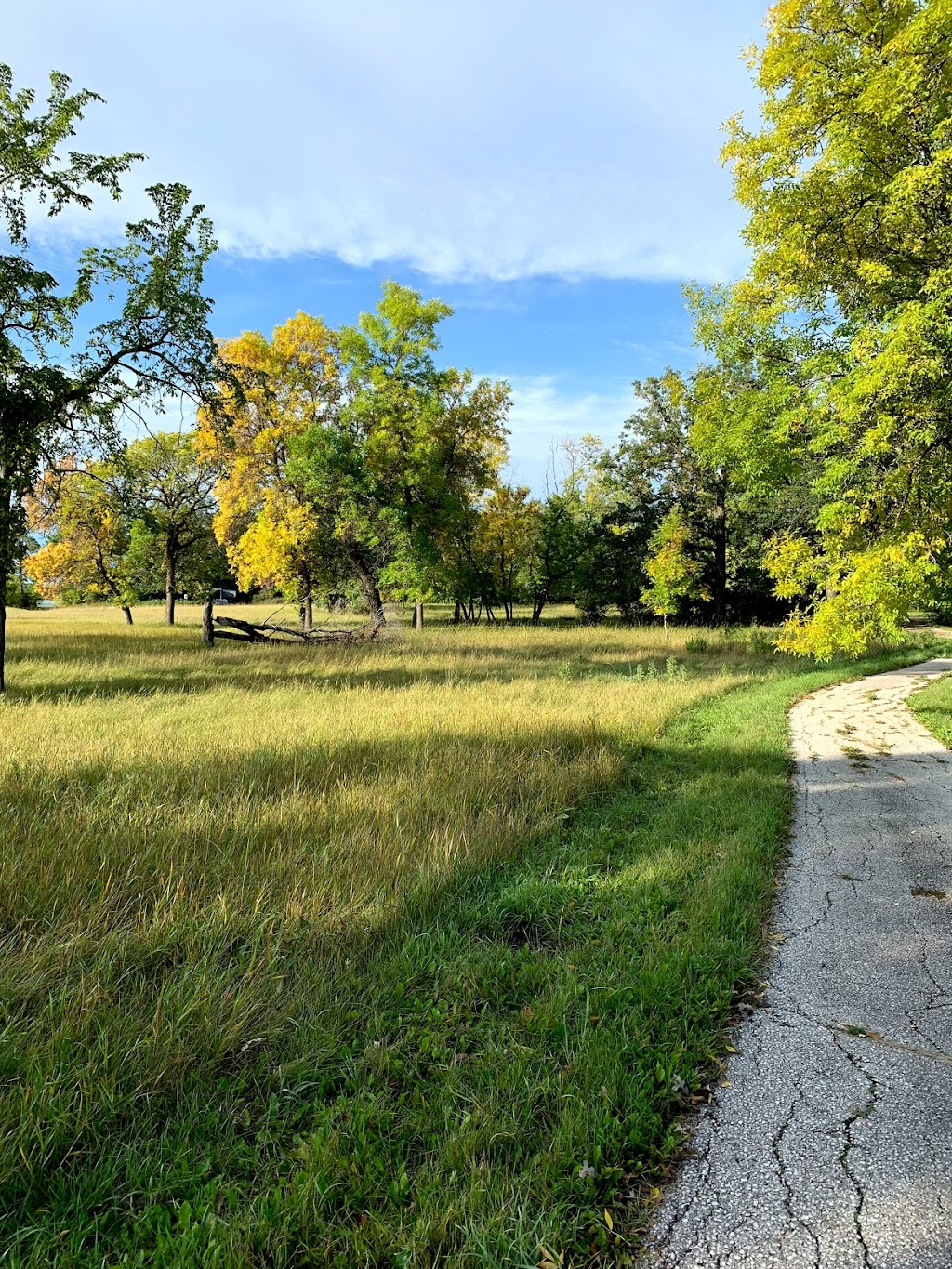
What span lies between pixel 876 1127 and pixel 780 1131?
37 cm

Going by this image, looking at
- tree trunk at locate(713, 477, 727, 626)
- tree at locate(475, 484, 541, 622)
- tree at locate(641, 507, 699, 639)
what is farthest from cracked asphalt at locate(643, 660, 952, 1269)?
tree at locate(475, 484, 541, 622)

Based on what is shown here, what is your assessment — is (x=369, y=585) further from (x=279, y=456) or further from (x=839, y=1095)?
(x=839, y=1095)

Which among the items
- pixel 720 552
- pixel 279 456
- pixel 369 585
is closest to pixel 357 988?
pixel 369 585

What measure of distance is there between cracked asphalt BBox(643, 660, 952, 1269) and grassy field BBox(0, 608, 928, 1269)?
0.18 metres

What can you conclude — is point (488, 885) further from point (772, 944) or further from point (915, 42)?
point (915, 42)

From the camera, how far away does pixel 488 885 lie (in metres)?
4.46

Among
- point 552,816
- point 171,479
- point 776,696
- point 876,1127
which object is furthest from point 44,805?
point 171,479

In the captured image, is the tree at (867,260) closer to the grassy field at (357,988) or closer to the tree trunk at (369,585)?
the grassy field at (357,988)

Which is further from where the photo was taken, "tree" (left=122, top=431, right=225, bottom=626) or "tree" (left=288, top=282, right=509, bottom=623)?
"tree" (left=122, top=431, right=225, bottom=626)

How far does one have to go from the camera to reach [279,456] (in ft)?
88.7

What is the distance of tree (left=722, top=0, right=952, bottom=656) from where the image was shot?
7969 millimetres

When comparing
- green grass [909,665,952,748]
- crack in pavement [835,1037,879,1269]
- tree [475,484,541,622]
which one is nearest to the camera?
crack in pavement [835,1037,879,1269]

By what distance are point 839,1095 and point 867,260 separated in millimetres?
10899

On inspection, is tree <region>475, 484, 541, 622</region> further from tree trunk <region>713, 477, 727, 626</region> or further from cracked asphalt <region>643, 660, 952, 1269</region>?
cracked asphalt <region>643, 660, 952, 1269</region>
